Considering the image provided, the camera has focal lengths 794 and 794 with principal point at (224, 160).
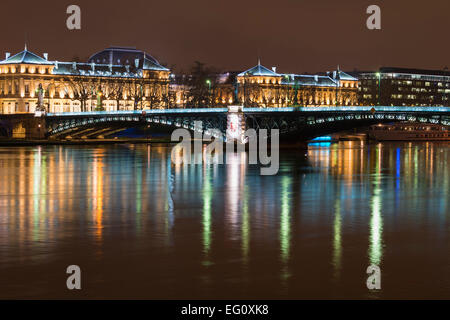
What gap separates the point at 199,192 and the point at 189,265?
1630 centimetres

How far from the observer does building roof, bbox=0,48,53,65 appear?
156875 mm

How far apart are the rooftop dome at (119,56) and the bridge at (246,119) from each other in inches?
2779

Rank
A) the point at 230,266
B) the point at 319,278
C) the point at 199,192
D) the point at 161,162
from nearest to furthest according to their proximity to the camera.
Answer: the point at 319,278 → the point at 230,266 → the point at 199,192 → the point at 161,162

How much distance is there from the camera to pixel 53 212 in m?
26.6

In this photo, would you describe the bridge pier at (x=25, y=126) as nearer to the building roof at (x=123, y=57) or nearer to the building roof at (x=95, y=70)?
the building roof at (x=95, y=70)

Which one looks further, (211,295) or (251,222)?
(251,222)

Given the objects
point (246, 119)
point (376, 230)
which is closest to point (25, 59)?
point (246, 119)

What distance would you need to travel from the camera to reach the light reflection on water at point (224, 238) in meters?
16.0

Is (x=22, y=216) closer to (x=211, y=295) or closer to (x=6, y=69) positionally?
(x=211, y=295)

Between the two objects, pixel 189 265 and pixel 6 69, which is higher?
pixel 6 69

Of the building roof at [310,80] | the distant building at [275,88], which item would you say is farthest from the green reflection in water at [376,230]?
the building roof at [310,80]

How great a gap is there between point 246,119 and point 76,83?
7714 cm

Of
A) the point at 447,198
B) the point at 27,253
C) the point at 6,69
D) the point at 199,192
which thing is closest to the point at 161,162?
the point at 199,192

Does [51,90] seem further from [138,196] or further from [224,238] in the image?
[224,238]
